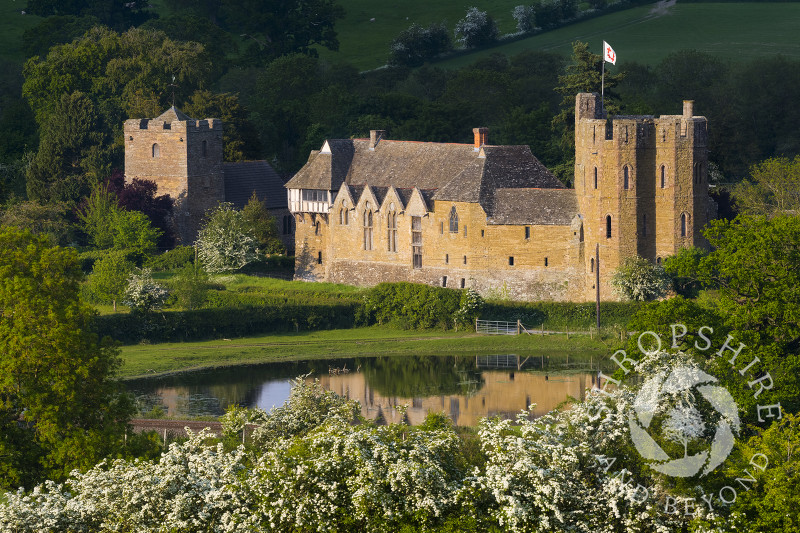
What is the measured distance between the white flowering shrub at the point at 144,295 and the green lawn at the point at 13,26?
7315 cm

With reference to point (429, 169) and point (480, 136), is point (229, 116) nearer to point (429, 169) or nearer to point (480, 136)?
point (429, 169)

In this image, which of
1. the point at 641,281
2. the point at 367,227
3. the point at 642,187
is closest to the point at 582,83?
the point at 642,187

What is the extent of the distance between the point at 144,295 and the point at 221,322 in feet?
13.5

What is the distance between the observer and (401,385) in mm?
70750

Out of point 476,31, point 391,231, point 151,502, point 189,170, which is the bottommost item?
point 151,502

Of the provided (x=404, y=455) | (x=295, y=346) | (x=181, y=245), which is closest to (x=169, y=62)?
(x=181, y=245)

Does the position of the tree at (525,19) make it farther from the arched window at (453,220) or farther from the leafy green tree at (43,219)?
the arched window at (453,220)

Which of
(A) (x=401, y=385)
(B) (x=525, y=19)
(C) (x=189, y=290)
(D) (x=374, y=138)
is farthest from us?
(B) (x=525, y=19)

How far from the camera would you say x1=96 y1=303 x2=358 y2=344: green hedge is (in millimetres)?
79312

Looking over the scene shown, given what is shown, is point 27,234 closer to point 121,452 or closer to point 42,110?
point 121,452

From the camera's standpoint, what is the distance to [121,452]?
49469mm

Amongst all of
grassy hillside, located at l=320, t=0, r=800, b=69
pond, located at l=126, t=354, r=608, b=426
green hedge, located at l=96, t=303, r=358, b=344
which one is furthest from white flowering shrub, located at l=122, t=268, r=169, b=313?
grassy hillside, located at l=320, t=0, r=800, b=69

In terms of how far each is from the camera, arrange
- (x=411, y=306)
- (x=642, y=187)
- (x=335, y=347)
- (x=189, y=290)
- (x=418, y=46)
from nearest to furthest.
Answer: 1. (x=335, y=347)
2. (x=642, y=187)
3. (x=411, y=306)
4. (x=189, y=290)
5. (x=418, y=46)

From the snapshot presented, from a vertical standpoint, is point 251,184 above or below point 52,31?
below
